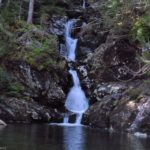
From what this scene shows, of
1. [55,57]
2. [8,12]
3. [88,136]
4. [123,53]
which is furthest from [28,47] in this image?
[88,136]

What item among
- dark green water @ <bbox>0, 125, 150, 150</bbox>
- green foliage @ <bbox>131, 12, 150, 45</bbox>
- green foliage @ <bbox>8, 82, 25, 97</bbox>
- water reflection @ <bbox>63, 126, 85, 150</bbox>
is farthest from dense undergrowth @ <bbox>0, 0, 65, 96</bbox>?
water reflection @ <bbox>63, 126, 85, 150</bbox>

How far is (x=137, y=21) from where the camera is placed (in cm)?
2953

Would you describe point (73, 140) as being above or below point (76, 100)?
below

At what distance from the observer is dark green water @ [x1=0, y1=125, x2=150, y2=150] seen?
649 inches

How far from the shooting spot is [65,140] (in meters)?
18.5

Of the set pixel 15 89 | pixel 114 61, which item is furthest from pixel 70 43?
pixel 15 89

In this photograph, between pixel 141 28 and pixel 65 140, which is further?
pixel 141 28

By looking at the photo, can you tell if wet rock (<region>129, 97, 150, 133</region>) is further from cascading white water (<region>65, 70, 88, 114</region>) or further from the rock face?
cascading white water (<region>65, 70, 88, 114</region>)

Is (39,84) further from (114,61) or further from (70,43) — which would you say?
(70,43)

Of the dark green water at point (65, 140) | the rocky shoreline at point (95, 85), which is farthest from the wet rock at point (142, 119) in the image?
the dark green water at point (65, 140)

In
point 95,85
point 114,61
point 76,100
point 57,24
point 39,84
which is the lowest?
point 76,100

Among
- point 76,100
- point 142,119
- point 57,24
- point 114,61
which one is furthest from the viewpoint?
point 57,24

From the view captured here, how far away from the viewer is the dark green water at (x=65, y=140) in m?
16.5

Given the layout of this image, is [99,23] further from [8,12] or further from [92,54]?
[8,12]
